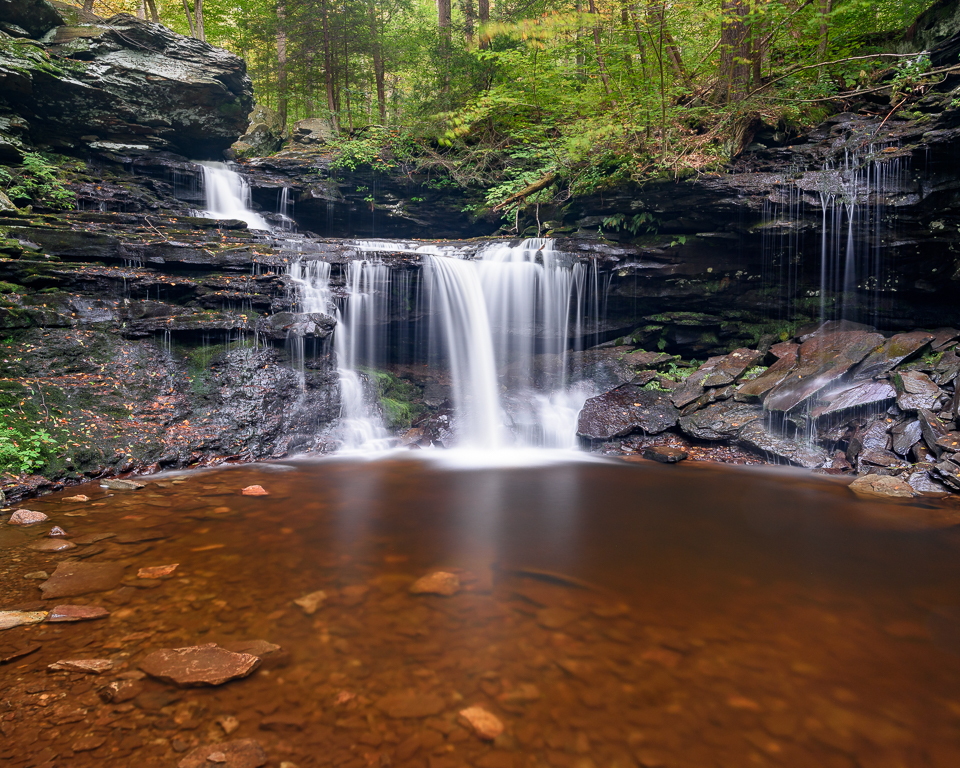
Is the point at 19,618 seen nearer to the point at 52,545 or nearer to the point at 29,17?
the point at 52,545

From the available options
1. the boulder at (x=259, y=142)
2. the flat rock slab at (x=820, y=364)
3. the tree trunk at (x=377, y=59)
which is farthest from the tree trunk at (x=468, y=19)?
the flat rock slab at (x=820, y=364)

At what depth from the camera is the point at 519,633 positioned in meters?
2.89

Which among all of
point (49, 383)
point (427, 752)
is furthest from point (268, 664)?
point (49, 383)

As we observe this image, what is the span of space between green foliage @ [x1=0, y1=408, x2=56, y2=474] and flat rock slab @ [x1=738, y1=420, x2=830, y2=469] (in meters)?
9.68

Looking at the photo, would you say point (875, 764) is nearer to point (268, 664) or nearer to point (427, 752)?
point (427, 752)

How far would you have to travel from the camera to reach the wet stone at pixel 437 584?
11.0 ft

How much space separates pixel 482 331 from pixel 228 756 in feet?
28.2

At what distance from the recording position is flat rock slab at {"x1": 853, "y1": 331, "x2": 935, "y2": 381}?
758 centimetres

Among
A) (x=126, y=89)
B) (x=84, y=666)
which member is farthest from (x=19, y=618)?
(x=126, y=89)

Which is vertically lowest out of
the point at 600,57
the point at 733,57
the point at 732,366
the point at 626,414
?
the point at 626,414

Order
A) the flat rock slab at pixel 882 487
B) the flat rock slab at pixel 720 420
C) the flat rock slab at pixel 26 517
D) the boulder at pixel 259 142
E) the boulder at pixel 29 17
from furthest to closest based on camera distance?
the boulder at pixel 259 142 < the boulder at pixel 29 17 < the flat rock slab at pixel 720 420 < the flat rock slab at pixel 882 487 < the flat rock slab at pixel 26 517

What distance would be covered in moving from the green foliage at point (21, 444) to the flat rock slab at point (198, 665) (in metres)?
4.45

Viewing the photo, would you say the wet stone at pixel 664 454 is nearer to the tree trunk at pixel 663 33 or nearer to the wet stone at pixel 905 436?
the wet stone at pixel 905 436

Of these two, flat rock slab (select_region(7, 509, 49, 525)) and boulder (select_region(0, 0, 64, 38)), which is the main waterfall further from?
boulder (select_region(0, 0, 64, 38))
